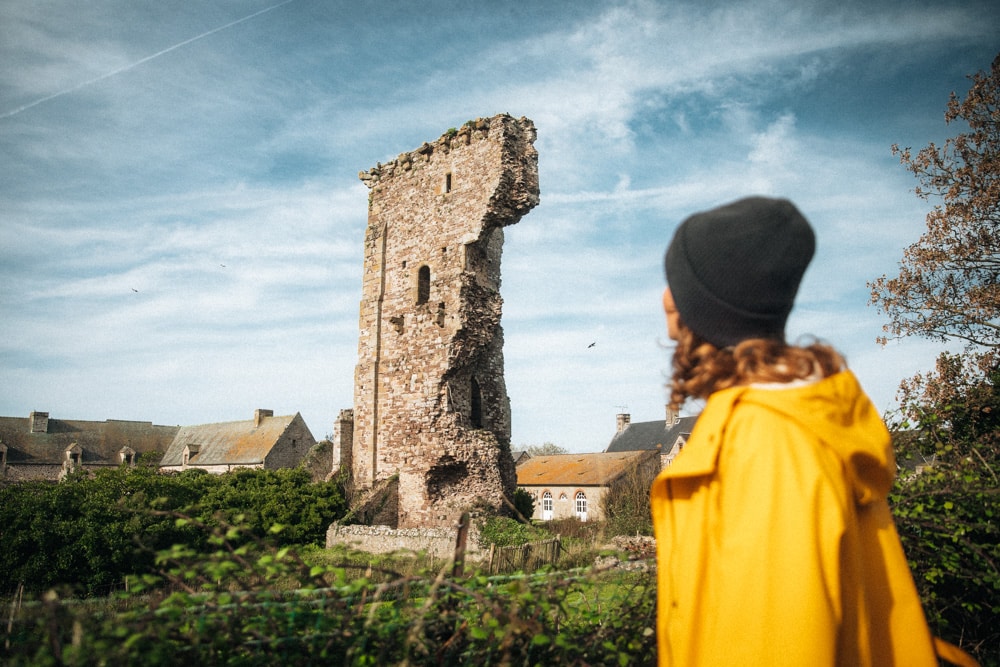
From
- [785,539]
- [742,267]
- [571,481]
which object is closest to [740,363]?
[742,267]

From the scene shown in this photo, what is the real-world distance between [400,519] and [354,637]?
15717mm

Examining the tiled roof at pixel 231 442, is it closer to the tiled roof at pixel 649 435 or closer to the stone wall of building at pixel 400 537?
the tiled roof at pixel 649 435

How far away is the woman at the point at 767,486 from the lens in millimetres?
1386

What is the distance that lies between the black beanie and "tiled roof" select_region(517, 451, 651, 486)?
36.7 metres

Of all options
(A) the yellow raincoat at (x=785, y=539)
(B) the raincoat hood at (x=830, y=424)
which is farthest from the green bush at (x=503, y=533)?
(B) the raincoat hood at (x=830, y=424)

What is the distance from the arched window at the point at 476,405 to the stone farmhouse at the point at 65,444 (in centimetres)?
3515

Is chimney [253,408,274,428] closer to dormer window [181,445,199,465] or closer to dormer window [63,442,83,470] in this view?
dormer window [181,445,199,465]

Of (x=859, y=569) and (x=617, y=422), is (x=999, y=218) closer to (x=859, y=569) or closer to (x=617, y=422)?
(x=859, y=569)

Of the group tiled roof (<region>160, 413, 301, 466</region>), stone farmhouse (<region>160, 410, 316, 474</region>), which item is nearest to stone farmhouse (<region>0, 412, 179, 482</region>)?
tiled roof (<region>160, 413, 301, 466</region>)

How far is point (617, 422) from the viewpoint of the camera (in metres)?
51.5

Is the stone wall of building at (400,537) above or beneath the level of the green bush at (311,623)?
beneath

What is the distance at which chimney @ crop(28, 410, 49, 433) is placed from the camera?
46562mm

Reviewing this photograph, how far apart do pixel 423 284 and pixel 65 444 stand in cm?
4213

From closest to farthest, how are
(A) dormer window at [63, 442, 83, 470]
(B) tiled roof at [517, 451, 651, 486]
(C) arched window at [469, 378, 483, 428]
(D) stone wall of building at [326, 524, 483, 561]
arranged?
(D) stone wall of building at [326, 524, 483, 561], (C) arched window at [469, 378, 483, 428], (B) tiled roof at [517, 451, 651, 486], (A) dormer window at [63, 442, 83, 470]
